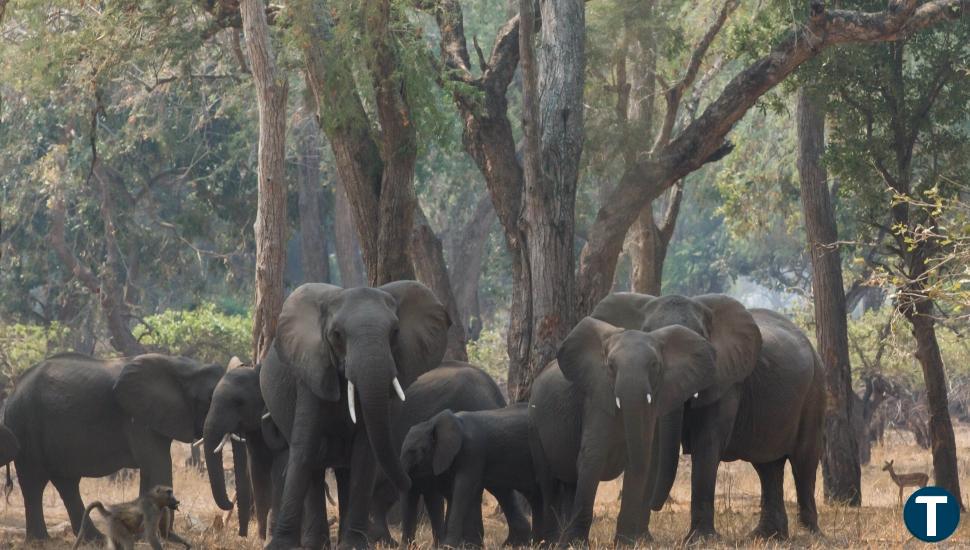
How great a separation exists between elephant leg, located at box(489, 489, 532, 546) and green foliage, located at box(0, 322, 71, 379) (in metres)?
16.0

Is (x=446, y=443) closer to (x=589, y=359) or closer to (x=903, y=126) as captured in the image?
(x=589, y=359)

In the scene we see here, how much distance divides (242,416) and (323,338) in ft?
6.76

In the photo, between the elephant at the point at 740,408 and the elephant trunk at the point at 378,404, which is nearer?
the elephant trunk at the point at 378,404

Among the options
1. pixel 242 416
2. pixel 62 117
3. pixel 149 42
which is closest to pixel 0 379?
pixel 62 117

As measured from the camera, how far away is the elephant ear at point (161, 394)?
575 inches

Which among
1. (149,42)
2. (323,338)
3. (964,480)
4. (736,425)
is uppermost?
(149,42)

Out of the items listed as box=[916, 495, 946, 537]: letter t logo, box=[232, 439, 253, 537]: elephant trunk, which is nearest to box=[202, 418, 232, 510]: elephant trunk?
box=[232, 439, 253, 537]: elephant trunk

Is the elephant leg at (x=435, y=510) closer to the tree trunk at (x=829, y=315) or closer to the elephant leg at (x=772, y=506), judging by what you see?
the elephant leg at (x=772, y=506)

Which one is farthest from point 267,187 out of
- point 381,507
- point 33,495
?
point 381,507

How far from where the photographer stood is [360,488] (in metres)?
11.9

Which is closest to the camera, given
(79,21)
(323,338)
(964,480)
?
(323,338)

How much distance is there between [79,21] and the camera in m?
21.7

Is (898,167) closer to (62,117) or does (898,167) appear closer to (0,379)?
(0,379)

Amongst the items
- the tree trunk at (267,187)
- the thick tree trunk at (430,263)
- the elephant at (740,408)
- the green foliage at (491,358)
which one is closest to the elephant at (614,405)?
the elephant at (740,408)
